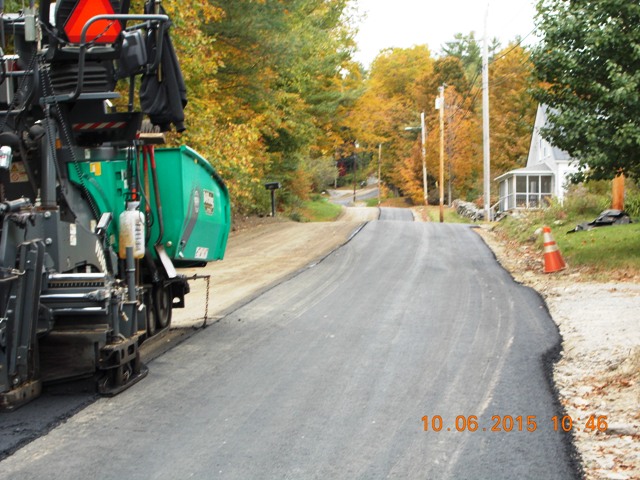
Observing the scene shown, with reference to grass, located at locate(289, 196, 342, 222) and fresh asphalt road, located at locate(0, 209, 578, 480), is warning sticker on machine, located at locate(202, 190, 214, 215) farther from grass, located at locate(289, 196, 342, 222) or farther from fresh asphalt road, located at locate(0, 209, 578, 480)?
grass, located at locate(289, 196, 342, 222)

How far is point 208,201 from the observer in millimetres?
9320

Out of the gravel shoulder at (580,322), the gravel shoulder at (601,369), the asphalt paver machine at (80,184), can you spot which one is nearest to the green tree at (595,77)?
the gravel shoulder at (580,322)

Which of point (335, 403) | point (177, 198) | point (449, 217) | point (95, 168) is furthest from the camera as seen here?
point (449, 217)

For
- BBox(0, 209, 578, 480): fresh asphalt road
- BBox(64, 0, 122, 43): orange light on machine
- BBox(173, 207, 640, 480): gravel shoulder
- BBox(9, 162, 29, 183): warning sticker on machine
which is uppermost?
BBox(64, 0, 122, 43): orange light on machine

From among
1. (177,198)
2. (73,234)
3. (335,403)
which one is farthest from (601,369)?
(73,234)

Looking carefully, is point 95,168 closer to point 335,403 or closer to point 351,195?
point 335,403

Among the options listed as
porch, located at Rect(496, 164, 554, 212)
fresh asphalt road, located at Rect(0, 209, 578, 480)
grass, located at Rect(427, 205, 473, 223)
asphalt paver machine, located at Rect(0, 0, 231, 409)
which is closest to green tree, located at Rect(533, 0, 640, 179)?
fresh asphalt road, located at Rect(0, 209, 578, 480)

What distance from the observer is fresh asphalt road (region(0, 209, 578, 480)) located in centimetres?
517

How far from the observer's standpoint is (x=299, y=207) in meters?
47.3

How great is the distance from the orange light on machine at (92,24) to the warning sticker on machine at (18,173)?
129 cm

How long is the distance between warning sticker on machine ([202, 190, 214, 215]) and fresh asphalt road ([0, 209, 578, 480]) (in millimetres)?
1572

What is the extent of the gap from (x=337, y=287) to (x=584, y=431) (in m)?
8.23

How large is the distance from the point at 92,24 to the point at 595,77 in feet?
40.4

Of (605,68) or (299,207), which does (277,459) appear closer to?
(605,68)
